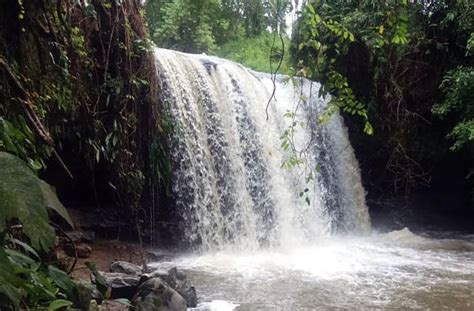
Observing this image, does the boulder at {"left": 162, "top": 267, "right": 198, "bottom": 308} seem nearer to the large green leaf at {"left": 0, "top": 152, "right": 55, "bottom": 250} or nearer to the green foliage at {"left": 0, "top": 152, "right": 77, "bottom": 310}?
the green foliage at {"left": 0, "top": 152, "right": 77, "bottom": 310}

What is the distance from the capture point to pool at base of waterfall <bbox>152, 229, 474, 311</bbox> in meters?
5.09

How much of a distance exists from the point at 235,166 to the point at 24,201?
6.69 m

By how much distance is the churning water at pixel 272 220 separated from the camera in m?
5.47

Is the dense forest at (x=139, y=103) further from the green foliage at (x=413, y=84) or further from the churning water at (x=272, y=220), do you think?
the churning water at (x=272, y=220)

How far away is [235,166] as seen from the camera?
8.12m

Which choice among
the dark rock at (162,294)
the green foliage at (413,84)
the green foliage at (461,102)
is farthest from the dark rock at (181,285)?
the green foliage at (461,102)

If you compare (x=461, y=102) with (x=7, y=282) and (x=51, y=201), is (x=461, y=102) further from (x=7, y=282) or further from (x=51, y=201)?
(x=7, y=282)

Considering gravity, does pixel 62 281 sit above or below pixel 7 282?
below

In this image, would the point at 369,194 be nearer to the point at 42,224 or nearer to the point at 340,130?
the point at 340,130

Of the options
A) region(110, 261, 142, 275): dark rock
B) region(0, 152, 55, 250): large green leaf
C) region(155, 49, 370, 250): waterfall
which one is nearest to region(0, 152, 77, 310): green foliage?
region(0, 152, 55, 250): large green leaf

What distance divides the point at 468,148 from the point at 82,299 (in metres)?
8.66

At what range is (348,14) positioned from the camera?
30.4 ft

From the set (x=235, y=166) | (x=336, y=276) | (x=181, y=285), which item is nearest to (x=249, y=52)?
(x=235, y=166)

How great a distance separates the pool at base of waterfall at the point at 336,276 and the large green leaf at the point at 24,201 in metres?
3.49
